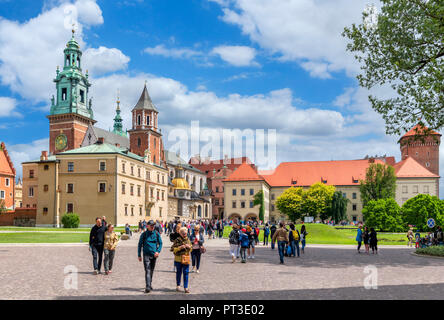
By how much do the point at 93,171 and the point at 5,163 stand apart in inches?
1328

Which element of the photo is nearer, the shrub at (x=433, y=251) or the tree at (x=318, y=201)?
the shrub at (x=433, y=251)

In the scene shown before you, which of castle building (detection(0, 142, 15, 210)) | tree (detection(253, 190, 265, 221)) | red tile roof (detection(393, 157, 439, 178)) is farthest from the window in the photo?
red tile roof (detection(393, 157, 439, 178))

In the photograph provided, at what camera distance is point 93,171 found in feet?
205

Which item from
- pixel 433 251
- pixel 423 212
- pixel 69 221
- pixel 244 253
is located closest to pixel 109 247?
pixel 244 253

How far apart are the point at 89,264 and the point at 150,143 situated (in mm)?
71086

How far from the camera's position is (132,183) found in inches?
2665

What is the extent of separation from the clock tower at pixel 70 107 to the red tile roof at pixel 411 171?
239 feet

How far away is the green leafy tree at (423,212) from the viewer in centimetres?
5509

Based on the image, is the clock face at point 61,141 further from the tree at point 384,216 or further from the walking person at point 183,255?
the walking person at point 183,255

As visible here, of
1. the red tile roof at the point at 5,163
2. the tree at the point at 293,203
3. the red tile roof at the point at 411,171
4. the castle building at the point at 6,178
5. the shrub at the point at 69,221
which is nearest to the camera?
the shrub at the point at 69,221

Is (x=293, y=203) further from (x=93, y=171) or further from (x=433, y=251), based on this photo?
(x=433, y=251)

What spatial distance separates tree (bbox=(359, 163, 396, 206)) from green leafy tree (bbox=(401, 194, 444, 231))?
19.1 m

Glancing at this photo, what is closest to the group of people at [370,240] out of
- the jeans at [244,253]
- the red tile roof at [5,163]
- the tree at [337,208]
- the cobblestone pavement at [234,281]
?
the cobblestone pavement at [234,281]
